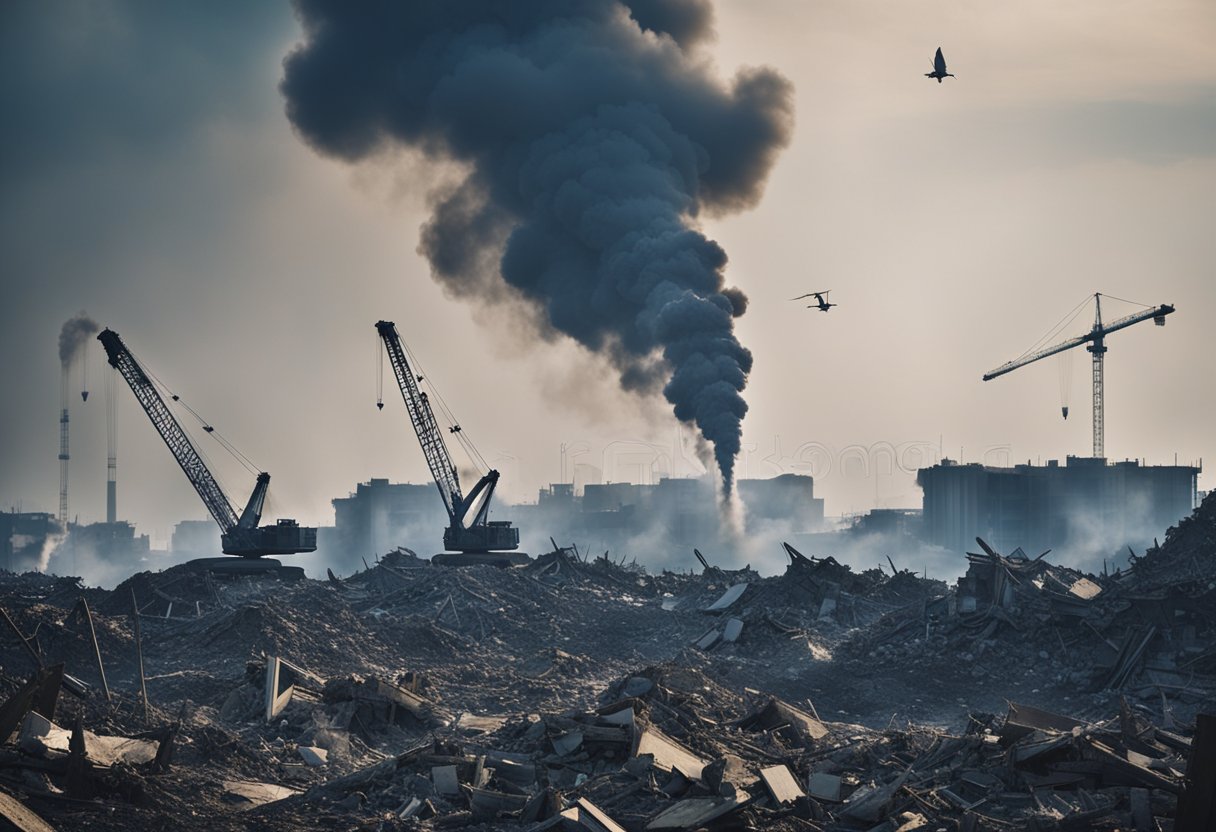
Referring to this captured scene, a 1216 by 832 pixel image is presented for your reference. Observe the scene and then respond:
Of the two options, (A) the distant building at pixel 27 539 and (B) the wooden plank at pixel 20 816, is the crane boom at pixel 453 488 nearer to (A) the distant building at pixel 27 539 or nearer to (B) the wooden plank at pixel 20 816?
(B) the wooden plank at pixel 20 816

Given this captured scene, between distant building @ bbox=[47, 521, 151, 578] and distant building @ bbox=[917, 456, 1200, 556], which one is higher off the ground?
distant building @ bbox=[917, 456, 1200, 556]

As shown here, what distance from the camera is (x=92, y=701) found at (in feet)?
83.7

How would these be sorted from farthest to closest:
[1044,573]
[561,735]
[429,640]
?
[429,640] → [1044,573] → [561,735]

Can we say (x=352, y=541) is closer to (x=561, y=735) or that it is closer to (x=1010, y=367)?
(x=1010, y=367)

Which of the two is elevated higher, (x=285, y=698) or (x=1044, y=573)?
(x=1044, y=573)

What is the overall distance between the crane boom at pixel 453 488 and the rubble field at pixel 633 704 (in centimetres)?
1591

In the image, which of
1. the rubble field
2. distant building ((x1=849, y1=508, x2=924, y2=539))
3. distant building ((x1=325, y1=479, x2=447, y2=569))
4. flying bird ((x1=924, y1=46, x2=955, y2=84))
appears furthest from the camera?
distant building ((x1=325, y1=479, x2=447, y2=569))

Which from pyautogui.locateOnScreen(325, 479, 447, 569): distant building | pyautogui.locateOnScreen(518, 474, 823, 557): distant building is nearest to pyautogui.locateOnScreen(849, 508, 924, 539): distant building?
pyautogui.locateOnScreen(518, 474, 823, 557): distant building

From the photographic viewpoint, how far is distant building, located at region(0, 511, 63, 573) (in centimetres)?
15674

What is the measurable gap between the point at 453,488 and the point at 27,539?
107123 mm

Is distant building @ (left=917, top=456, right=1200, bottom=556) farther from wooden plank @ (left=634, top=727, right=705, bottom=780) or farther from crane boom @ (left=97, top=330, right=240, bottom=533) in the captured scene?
wooden plank @ (left=634, top=727, right=705, bottom=780)

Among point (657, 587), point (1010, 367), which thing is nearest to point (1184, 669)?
point (657, 587)

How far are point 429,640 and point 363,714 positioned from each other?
47.0ft

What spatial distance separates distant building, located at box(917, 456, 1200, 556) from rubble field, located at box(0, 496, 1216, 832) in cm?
7100
